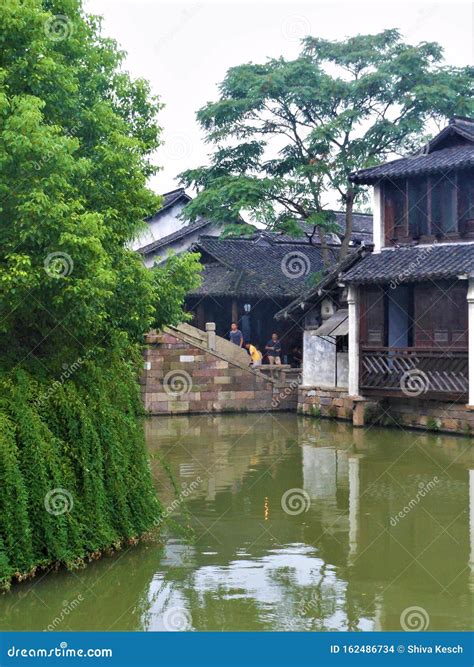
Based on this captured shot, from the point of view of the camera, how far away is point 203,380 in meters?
29.8

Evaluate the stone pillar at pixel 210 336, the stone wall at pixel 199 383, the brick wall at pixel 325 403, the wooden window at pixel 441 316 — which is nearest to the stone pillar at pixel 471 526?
the wooden window at pixel 441 316

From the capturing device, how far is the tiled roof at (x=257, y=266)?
33969mm

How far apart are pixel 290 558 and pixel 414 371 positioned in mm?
12676

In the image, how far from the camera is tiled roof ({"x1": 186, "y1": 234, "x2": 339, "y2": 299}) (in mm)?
33969

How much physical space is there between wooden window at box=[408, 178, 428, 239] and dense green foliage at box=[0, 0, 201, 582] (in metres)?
13.4

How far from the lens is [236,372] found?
29984mm

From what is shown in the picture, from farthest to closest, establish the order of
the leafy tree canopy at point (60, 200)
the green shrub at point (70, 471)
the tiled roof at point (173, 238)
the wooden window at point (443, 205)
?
the tiled roof at point (173, 238) < the wooden window at point (443, 205) < the leafy tree canopy at point (60, 200) < the green shrub at point (70, 471)

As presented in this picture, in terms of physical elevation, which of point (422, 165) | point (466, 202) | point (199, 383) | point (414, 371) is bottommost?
point (199, 383)

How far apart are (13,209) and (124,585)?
162 inches

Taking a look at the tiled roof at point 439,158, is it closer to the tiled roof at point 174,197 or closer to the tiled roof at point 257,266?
the tiled roof at point 257,266

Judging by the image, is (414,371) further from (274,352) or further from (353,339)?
(274,352)

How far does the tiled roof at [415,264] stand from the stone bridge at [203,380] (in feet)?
19.9

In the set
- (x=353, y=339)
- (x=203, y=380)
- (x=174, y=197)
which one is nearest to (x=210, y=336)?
(x=203, y=380)

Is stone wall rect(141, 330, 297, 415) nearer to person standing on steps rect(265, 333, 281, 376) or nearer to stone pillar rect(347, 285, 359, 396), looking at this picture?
person standing on steps rect(265, 333, 281, 376)
